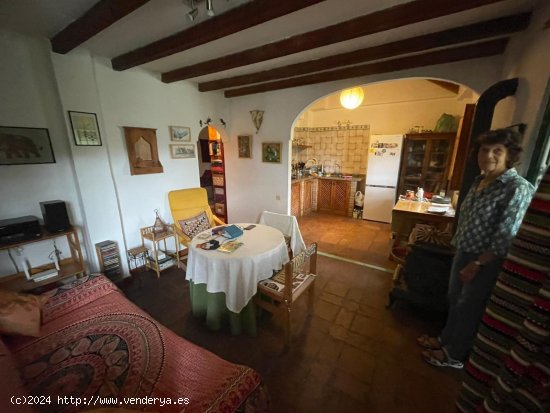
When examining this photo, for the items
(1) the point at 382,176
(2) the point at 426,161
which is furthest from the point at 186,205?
(2) the point at 426,161

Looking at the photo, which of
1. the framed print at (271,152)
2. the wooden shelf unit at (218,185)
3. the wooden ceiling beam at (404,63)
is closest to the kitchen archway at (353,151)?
the framed print at (271,152)

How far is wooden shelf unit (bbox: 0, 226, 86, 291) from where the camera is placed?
203 cm

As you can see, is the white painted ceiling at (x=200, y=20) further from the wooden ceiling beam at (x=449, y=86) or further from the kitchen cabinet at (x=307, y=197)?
the kitchen cabinet at (x=307, y=197)

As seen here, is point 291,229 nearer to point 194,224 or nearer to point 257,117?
point 194,224

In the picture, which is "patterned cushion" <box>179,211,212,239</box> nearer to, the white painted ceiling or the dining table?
the dining table

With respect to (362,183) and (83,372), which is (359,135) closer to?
(362,183)

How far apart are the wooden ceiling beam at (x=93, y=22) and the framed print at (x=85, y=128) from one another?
562 mm

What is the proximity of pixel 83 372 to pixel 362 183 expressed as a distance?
5.37 metres

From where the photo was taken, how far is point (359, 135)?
532 centimetres

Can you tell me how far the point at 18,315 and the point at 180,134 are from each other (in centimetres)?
259

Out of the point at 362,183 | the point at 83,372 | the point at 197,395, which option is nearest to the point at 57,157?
the point at 83,372

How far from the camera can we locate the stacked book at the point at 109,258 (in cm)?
254

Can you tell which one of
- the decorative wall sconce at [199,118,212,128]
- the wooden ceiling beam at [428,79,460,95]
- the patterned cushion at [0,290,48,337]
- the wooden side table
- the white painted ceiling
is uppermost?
the wooden ceiling beam at [428,79,460,95]

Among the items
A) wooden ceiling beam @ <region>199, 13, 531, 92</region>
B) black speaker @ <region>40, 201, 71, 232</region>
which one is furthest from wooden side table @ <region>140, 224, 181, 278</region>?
wooden ceiling beam @ <region>199, 13, 531, 92</region>
